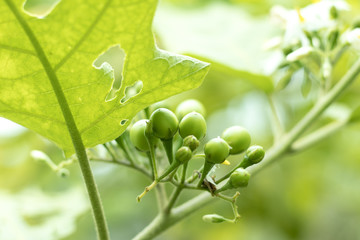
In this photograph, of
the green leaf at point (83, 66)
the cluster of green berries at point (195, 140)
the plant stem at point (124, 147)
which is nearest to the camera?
the green leaf at point (83, 66)

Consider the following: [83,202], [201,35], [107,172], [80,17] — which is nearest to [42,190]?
[83,202]

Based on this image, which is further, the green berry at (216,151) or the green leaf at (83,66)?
the green berry at (216,151)

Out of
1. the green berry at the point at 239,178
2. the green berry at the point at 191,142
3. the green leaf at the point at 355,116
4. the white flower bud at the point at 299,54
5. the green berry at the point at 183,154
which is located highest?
the white flower bud at the point at 299,54

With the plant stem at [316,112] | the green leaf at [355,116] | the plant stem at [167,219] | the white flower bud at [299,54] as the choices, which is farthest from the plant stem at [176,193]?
the green leaf at [355,116]

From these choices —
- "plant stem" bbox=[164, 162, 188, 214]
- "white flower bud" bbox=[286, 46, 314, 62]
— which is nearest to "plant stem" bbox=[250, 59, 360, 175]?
"white flower bud" bbox=[286, 46, 314, 62]

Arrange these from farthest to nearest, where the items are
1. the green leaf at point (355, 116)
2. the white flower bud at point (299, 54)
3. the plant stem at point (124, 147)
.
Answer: the green leaf at point (355, 116), the white flower bud at point (299, 54), the plant stem at point (124, 147)

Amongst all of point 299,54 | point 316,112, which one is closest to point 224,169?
point 316,112

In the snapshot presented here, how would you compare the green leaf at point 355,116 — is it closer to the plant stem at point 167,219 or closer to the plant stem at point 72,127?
the plant stem at point 167,219

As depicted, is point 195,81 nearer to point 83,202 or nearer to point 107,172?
point 83,202
